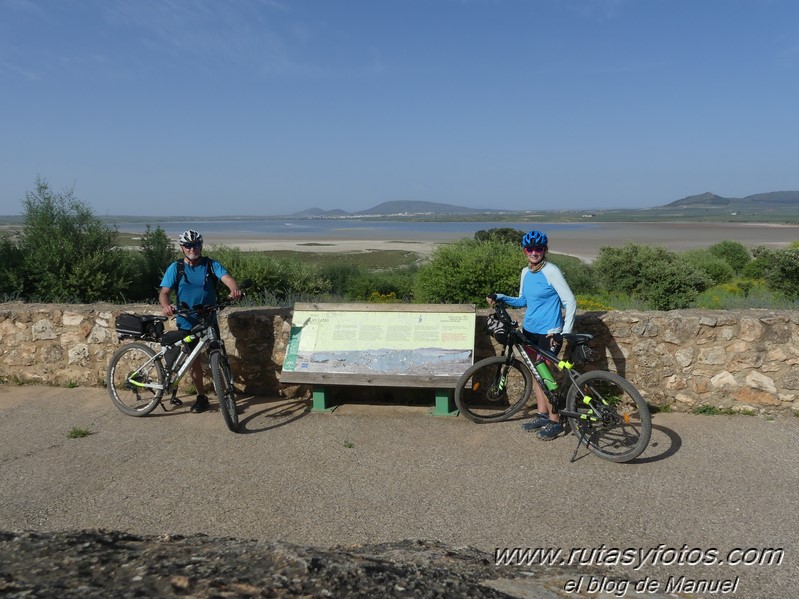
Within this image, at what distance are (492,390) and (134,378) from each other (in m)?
3.62

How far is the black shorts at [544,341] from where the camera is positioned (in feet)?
17.1

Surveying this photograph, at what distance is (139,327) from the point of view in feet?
19.9

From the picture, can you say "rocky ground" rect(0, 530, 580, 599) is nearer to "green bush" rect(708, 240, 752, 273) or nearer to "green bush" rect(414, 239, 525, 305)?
"green bush" rect(414, 239, 525, 305)

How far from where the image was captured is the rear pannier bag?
6.07m

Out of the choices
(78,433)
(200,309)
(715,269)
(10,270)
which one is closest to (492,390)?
(200,309)

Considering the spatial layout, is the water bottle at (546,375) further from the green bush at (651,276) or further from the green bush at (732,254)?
the green bush at (732,254)

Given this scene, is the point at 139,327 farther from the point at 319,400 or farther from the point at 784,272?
the point at 784,272

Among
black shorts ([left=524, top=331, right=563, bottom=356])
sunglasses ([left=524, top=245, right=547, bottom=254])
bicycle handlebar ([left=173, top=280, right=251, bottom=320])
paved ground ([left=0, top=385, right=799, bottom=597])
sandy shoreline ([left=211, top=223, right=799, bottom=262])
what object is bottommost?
sandy shoreline ([left=211, top=223, right=799, bottom=262])

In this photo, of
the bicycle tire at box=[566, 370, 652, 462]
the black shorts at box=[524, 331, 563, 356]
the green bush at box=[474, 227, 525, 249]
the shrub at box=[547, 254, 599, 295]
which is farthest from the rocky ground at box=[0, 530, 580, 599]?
the shrub at box=[547, 254, 599, 295]

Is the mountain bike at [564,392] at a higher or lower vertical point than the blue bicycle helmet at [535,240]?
lower

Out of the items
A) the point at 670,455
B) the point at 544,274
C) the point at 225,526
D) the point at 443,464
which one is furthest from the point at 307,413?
the point at 670,455

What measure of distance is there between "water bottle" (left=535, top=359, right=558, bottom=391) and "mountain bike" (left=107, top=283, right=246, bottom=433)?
9.31ft

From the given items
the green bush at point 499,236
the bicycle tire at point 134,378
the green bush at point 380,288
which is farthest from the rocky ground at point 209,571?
the green bush at point 380,288

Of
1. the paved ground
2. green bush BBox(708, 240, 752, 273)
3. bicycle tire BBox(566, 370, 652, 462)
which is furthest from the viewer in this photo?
green bush BBox(708, 240, 752, 273)
